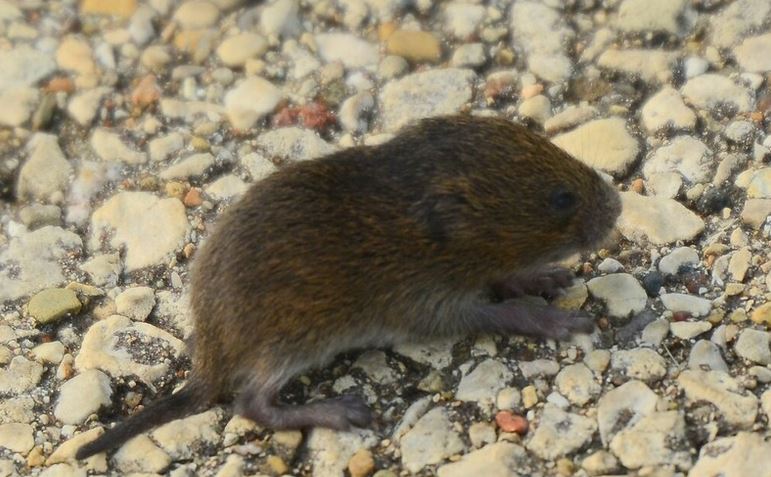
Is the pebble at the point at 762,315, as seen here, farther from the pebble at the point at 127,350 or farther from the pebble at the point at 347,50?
the pebble at the point at 347,50

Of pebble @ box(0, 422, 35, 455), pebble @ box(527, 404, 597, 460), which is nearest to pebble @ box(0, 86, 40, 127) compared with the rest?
pebble @ box(0, 422, 35, 455)

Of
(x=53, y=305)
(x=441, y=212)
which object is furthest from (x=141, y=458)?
(x=441, y=212)

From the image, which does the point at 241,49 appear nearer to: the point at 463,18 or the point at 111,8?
the point at 111,8

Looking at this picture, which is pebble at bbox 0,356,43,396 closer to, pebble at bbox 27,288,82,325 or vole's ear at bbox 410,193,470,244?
pebble at bbox 27,288,82,325

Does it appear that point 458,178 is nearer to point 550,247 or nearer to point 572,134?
point 550,247

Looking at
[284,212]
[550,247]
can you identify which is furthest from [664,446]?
[284,212]
